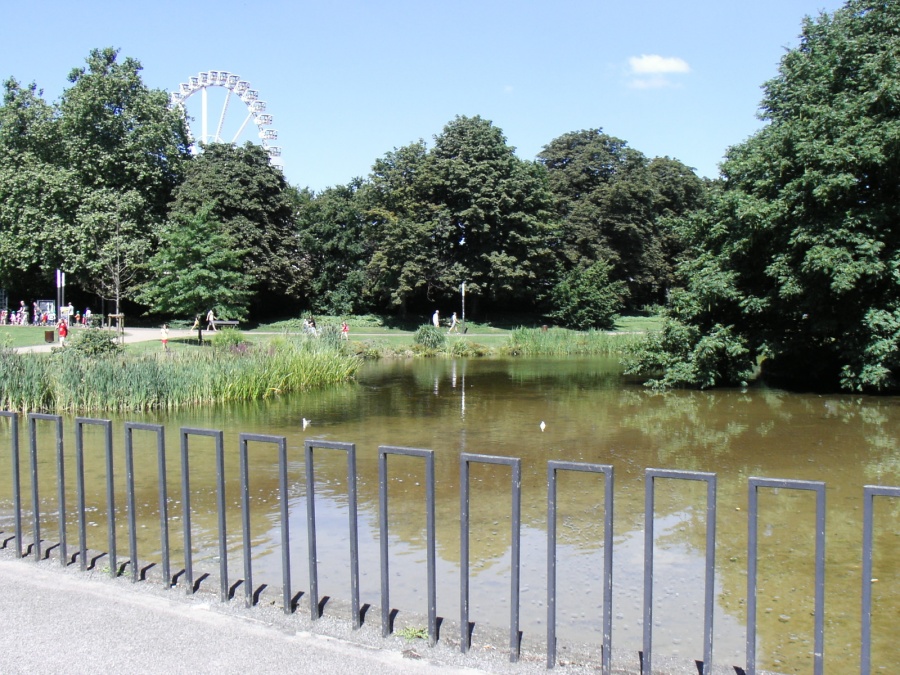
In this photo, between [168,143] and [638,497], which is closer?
[638,497]

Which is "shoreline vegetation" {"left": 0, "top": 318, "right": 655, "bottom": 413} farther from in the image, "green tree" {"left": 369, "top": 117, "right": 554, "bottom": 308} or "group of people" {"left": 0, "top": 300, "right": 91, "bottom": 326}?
"green tree" {"left": 369, "top": 117, "right": 554, "bottom": 308}

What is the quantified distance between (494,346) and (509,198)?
17.3 metres

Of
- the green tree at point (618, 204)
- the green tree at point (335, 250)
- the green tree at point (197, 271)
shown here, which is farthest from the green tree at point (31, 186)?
the green tree at point (618, 204)

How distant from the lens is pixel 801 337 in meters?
22.8

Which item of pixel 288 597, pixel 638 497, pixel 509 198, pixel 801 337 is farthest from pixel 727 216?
pixel 509 198

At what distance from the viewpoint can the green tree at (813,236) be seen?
63.0 ft

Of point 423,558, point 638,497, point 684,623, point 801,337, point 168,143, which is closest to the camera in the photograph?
point 684,623

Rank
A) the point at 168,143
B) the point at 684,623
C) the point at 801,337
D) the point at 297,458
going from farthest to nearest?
1. the point at 168,143
2. the point at 801,337
3. the point at 297,458
4. the point at 684,623

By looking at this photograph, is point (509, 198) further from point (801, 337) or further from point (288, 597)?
point (288, 597)

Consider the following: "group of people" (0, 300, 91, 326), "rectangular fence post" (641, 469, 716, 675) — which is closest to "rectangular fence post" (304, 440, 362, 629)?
"rectangular fence post" (641, 469, 716, 675)

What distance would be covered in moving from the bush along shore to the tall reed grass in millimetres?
15183

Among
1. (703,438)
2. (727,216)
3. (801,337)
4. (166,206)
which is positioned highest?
(166,206)

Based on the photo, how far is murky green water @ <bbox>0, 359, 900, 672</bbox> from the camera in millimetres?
6297

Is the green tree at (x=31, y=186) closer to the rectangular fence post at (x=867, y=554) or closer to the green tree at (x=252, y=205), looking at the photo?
the green tree at (x=252, y=205)
